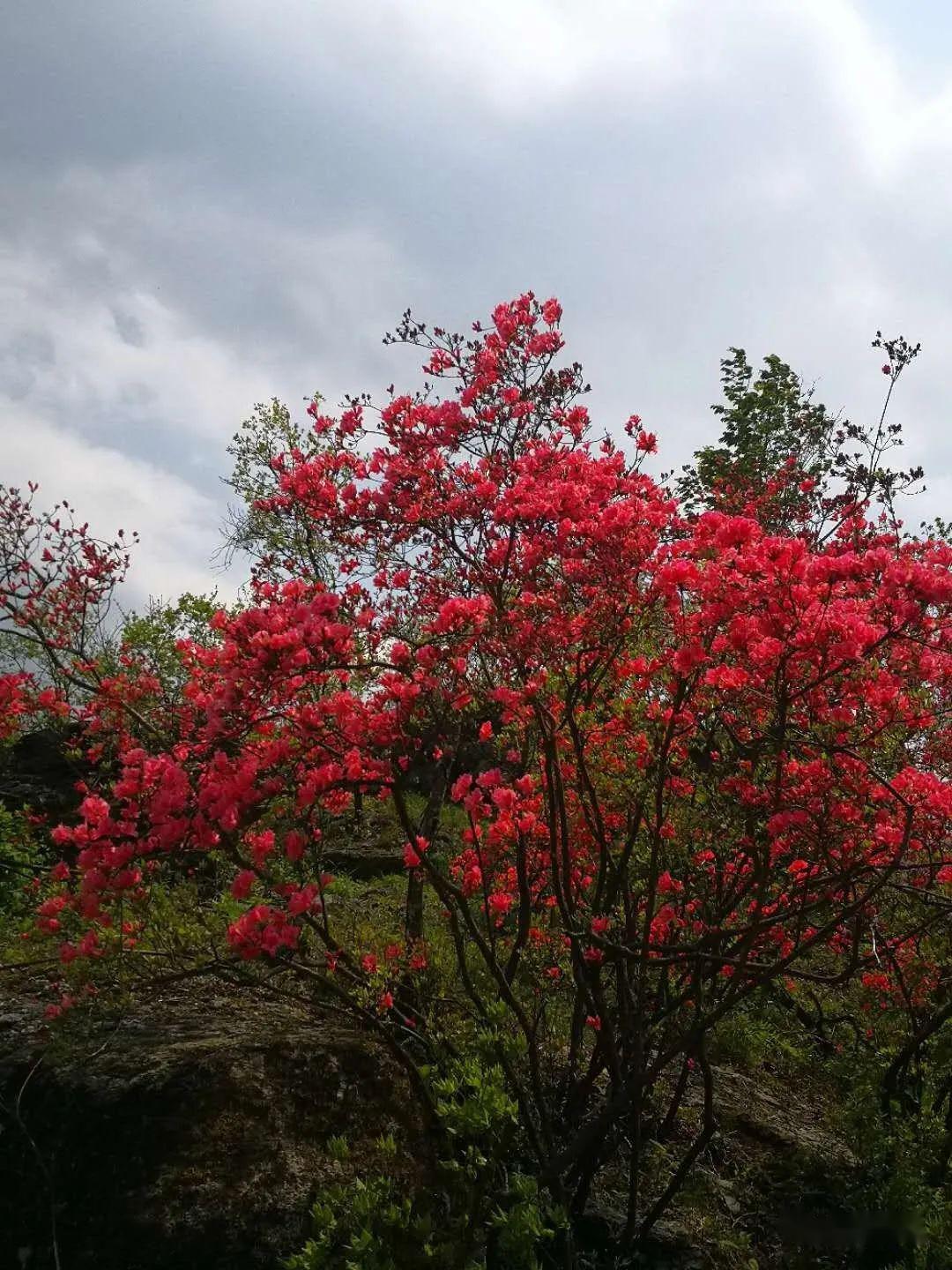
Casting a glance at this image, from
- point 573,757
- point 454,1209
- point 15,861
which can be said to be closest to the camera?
point 454,1209

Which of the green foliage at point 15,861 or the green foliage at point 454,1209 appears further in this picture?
the green foliage at point 15,861

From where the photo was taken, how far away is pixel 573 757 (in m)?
4.82

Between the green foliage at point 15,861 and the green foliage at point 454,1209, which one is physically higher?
the green foliage at point 15,861

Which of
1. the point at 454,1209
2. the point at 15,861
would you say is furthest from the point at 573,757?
the point at 15,861

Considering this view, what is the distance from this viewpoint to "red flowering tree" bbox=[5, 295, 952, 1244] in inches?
127

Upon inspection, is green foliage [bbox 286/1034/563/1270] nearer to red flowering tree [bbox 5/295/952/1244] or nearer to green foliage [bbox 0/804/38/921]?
red flowering tree [bbox 5/295/952/1244]

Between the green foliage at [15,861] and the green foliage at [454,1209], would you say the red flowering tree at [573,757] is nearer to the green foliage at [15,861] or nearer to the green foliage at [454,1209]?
the green foliage at [454,1209]

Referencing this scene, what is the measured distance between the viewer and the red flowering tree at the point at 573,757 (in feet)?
10.6

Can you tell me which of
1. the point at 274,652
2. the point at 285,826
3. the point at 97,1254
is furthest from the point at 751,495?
the point at 97,1254

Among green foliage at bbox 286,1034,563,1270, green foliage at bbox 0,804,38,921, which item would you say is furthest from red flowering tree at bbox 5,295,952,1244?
green foliage at bbox 0,804,38,921

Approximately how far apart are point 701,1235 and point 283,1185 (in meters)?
2.25

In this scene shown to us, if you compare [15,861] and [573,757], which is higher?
[573,757]

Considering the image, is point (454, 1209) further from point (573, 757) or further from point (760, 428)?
point (760, 428)

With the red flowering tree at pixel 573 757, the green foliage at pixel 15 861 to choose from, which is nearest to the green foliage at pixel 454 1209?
the red flowering tree at pixel 573 757
